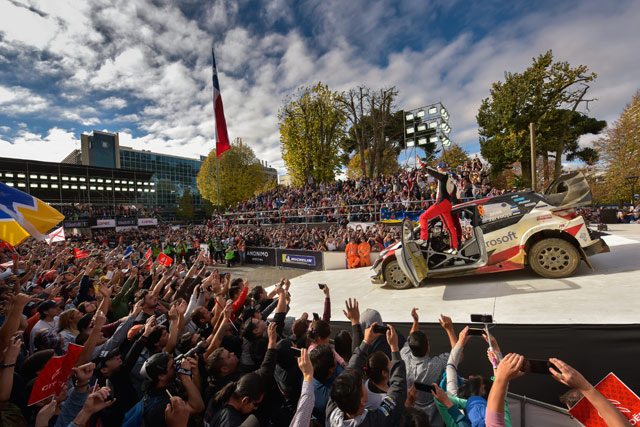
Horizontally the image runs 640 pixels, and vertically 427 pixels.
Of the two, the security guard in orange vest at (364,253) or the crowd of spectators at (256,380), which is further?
the security guard in orange vest at (364,253)

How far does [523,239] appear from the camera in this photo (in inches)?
213

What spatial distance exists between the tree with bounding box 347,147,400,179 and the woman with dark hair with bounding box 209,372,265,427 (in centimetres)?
3116

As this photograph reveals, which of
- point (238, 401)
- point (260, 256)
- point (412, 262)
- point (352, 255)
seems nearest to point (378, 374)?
point (238, 401)

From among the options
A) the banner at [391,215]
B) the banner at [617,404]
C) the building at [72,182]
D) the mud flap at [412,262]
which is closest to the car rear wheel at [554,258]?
the mud flap at [412,262]

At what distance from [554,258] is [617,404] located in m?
4.65

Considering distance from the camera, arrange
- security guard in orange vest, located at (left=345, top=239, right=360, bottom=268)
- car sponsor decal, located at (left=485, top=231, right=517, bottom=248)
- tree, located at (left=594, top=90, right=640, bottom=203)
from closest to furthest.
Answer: car sponsor decal, located at (left=485, top=231, right=517, bottom=248) < security guard in orange vest, located at (left=345, top=239, right=360, bottom=268) < tree, located at (left=594, top=90, right=640, bottom=203)

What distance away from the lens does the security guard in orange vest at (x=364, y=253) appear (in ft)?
36.3

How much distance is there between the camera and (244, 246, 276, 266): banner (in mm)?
15062

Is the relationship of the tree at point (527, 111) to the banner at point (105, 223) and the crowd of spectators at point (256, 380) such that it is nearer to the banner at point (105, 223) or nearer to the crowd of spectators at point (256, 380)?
the crowd of spectators at point (256, 380)

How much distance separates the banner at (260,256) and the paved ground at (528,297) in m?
7.88

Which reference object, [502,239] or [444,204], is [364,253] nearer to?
[444,204]

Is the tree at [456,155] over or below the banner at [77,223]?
over

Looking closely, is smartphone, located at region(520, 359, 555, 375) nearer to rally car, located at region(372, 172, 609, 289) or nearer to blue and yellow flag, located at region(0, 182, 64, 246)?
rally car, located at region(372, 172, 609, 289)

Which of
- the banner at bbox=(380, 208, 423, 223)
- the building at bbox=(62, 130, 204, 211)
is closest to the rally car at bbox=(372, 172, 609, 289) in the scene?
the banner at bbox=(380, 208, 423, 223)
